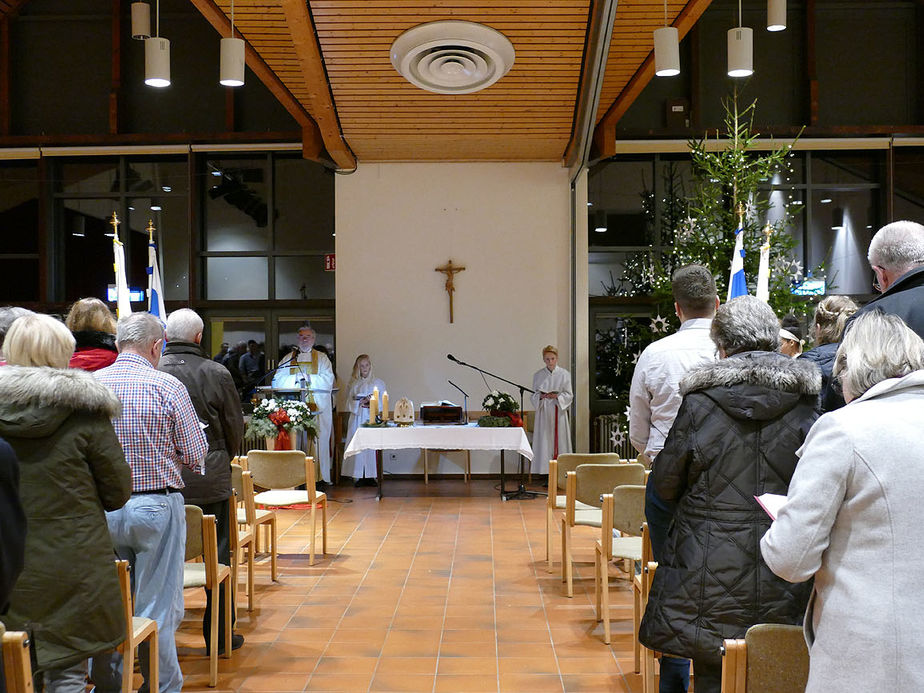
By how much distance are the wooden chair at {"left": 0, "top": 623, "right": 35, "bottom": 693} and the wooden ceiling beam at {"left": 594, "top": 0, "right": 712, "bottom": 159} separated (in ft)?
21.9

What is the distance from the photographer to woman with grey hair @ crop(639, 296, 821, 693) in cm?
242

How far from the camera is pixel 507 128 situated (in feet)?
30.6

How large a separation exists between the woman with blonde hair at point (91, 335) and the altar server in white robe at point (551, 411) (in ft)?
21.6

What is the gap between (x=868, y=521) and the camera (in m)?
1.76

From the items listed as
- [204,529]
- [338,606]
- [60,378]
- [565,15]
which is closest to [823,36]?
[565,15]

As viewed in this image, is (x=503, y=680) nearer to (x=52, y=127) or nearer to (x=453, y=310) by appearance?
(x=453, y=310)

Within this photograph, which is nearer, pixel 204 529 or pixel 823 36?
pixel 204 529

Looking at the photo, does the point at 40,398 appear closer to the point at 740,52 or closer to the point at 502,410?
the point at 740,52

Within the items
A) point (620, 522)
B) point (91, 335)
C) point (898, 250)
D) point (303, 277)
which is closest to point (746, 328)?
point (898, 250)

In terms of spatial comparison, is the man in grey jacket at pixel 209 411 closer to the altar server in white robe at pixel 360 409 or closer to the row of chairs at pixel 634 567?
the row of chairs at pixel 634 567

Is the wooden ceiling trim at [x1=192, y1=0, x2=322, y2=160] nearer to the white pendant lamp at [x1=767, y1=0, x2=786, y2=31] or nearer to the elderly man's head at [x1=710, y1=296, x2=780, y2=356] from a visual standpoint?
the white pendant lamp at [x1=767, y1=0, x2=786, y2=31]

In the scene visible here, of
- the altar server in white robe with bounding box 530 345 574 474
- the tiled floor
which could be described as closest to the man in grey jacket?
the tiled floor

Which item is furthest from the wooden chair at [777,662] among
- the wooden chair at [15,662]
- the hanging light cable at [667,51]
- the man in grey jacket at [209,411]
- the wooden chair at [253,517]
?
the hanging light cable at [667,51]

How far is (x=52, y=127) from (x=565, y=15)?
24.4 ft
